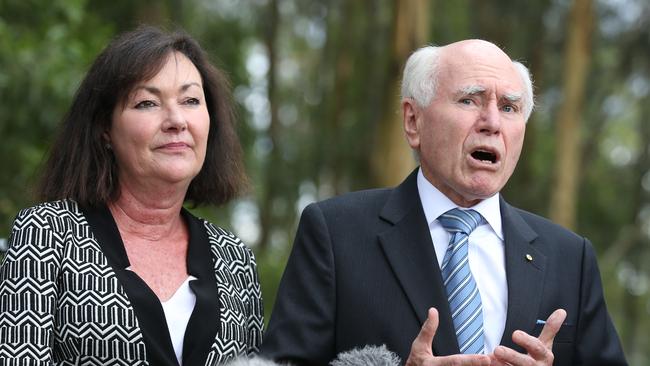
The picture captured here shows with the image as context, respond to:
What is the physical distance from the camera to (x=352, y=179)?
22406mm

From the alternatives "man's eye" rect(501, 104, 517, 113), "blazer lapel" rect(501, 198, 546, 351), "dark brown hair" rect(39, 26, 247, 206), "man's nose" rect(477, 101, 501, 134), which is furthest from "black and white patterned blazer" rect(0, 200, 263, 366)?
"man's eye" rect(501, 104, 517, 113)

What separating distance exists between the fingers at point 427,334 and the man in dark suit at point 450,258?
0.99 feet

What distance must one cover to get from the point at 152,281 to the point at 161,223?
1.06ft

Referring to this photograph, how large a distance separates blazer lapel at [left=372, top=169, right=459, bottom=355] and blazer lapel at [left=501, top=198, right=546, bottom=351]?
241 mm

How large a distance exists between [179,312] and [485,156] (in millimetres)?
1353

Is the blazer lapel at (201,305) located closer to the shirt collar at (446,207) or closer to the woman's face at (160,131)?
the woman's face at (160,131)

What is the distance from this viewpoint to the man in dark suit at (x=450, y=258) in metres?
4.26

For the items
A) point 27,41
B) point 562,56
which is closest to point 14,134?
point 27,41

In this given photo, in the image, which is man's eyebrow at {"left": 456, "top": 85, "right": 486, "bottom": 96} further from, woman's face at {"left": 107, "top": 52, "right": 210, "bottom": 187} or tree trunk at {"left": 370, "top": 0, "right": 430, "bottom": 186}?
tree trunk at {"left": 370, "top": 0, "right": 430, "bottom": 186}

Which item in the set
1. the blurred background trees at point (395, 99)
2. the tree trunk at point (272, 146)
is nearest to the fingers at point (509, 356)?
the blurred background trees at point (395, 99)

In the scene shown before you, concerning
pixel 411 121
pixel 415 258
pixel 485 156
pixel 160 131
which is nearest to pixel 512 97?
pixel 485 156

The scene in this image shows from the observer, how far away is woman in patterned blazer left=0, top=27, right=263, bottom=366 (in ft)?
13.6

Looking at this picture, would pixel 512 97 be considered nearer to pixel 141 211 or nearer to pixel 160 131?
pixel 160 131

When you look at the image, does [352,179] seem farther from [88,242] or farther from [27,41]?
[88,242]
